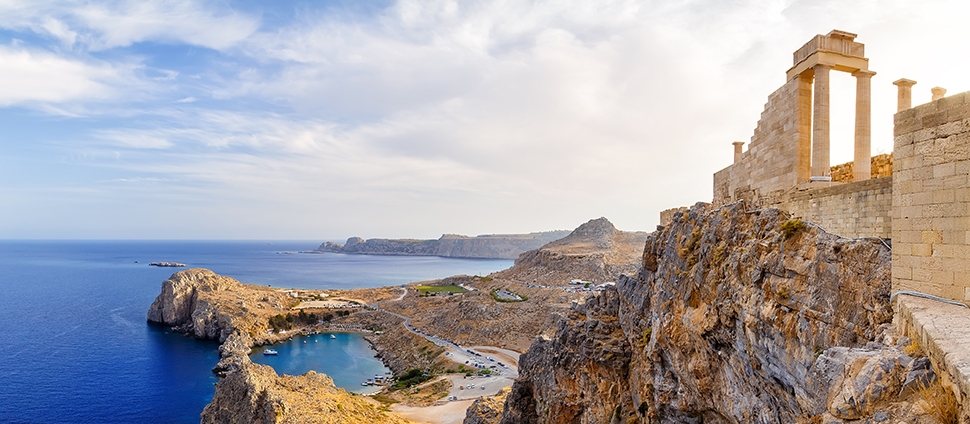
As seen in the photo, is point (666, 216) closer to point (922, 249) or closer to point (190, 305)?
point (922, 249)

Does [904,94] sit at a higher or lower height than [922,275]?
higher

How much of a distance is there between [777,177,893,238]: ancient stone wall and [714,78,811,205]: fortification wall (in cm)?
299

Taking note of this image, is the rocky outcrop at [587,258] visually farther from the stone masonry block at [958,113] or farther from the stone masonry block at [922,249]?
the stone masonry block at [958,113]

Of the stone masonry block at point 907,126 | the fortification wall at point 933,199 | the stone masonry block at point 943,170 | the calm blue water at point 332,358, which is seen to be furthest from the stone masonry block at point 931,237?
the calm blue water at point 332,358

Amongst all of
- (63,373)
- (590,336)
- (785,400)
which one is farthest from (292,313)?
(785,400)

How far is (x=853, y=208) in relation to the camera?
11.2 metres

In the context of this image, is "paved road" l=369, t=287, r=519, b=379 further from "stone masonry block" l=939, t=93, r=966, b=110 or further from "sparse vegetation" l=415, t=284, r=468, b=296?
"stone masonry block" l=939, t=93, r=966, b=110

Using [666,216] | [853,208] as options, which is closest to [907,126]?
[853,208]

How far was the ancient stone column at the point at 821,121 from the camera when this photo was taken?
14406 mm

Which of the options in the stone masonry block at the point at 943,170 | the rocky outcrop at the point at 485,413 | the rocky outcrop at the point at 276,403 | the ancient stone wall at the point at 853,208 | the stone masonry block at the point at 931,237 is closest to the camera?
the stone masonry block at the point at 943,170

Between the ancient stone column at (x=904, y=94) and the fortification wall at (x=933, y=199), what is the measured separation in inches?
332

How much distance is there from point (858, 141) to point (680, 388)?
10372 millimetres

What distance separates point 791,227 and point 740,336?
3504 millimetres

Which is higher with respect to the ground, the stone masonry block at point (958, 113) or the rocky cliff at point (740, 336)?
the stone masonry block at point (958, 113)
